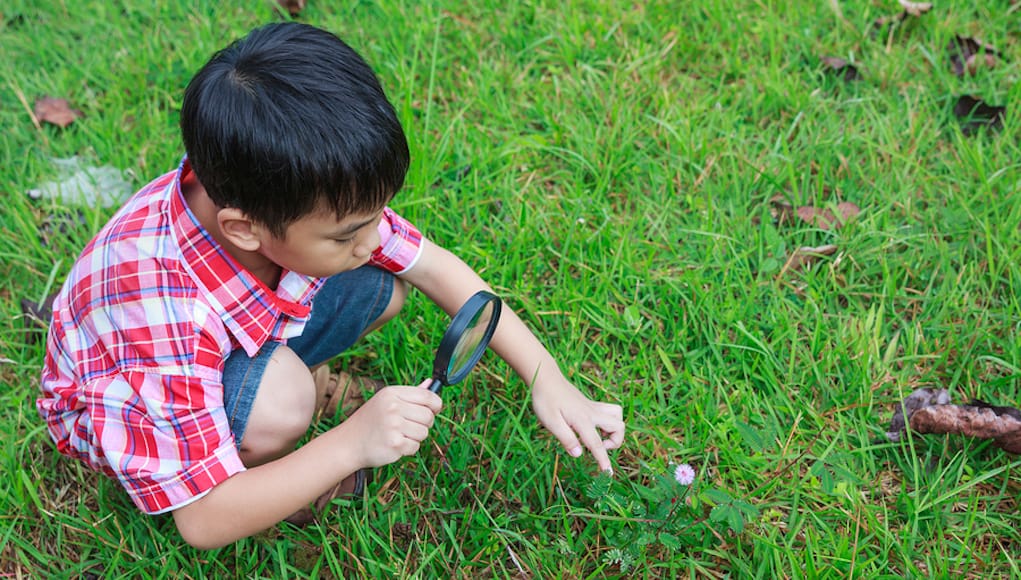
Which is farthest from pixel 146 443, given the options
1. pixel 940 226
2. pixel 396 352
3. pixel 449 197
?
pixel 940 226

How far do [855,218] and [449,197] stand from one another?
44.4 inches

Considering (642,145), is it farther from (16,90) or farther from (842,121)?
(16,90)

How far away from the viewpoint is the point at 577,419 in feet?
6.25

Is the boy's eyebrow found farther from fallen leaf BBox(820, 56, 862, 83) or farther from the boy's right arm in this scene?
fallen leaf BBox(820, 56, 862, 83)

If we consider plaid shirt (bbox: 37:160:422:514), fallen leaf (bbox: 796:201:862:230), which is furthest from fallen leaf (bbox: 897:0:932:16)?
plaid shirt (bbox: 37:160:422:514)

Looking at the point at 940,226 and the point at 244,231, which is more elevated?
the point at 244,231

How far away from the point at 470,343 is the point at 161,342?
0.58 m

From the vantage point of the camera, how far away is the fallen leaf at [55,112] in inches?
115

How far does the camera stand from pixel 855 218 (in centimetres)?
247

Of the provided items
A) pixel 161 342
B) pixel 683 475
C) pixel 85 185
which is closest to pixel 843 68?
pixel 683 475

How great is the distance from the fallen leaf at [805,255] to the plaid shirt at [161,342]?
1.37m

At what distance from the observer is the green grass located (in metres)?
1.90

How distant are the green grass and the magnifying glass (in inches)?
10.9

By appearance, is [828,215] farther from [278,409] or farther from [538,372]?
[278,409]
